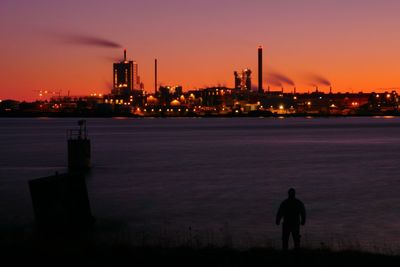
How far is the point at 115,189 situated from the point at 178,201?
6065 millimetres

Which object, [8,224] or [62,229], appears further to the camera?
[8,224]

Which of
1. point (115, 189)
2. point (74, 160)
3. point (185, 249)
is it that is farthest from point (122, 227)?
point (74, 160)

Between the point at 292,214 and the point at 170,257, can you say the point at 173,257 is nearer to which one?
the point at 170,257

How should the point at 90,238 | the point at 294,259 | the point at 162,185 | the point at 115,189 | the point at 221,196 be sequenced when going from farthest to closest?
the point at 162,185 → the point at 115,189 → the point at 221,196 → the point at 90,238 → the point at 294,259

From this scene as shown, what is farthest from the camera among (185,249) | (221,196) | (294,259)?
(221,196)

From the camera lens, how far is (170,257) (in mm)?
14219

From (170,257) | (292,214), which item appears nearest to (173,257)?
(170,257)

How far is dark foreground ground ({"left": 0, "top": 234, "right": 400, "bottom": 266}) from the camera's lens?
1360cm

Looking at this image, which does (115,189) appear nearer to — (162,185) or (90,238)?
(162,185)

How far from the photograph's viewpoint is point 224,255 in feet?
47.5

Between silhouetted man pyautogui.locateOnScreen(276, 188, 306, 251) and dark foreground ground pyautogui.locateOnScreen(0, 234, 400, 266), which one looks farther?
silhouetted man pyautogui.locateOnScreen(276, 188, 306, 251)

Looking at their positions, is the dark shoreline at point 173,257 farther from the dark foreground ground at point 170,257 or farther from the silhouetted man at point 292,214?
the silhouetted man at point 292,214

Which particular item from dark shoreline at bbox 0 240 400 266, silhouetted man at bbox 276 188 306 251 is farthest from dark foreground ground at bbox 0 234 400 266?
silhouetted man at bbox 276 188 306 251

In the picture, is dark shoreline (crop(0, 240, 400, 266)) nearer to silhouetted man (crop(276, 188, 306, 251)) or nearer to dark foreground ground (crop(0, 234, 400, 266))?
dark foreground ground (crop(0, 234, 400, 266))
